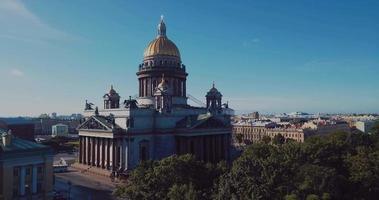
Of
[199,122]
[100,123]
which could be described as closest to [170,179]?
[199,122]

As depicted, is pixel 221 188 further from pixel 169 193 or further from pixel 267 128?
pixel 267 128

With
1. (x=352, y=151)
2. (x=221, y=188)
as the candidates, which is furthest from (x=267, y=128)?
(x=221, y=188)

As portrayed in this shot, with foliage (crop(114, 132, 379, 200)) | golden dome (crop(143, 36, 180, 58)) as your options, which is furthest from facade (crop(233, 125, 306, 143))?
foliage (crop(114, 132, 379, 200))

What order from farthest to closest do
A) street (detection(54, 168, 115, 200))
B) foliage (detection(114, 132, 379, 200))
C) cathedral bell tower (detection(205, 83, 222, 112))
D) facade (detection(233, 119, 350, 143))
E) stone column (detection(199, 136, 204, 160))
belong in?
facade (detection(233, 119, 350, 143)) < cathedral bell tower (detection(205, 83, 222, 112)) < stone column (detection(199, 136, 204, 160)) < street (detection(54, 168, 115, 200)) < foliage (detection(114, 132, 379, 200))

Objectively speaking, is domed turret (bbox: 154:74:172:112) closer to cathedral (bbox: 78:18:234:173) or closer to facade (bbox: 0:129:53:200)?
cathedral (bbox: 78:18:234:173)

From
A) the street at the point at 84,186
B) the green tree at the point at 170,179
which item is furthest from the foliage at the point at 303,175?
the street at the point at 84,186

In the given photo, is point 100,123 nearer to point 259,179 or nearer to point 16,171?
point 16,171
